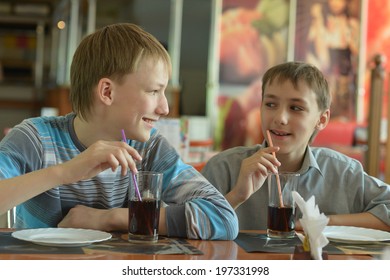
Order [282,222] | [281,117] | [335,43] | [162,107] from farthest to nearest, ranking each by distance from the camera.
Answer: [335,43] → [281,117] → [162,107] → [282,222]

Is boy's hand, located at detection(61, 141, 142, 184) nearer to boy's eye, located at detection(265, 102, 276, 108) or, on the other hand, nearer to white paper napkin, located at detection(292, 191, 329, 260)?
white paper napkin, located at detection(292, 191, 329, 260)

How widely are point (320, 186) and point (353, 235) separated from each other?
1.65 feet

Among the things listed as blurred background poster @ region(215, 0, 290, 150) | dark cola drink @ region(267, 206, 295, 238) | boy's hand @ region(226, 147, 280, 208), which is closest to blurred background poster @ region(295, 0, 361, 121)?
blurred background poster @ region(215, 0, 290, 150)

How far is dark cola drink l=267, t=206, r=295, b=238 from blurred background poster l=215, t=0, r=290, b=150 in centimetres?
694

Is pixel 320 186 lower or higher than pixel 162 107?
lower

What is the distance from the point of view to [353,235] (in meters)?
1.46

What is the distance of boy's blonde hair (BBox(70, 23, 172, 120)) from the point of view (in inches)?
61.6

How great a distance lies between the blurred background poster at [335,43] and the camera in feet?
27.8

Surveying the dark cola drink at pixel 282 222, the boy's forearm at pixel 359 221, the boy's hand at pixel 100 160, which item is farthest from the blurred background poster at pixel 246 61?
the boy's hand at pixel 100 160

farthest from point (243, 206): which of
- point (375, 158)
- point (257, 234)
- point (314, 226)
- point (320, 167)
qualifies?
point (375, 158)

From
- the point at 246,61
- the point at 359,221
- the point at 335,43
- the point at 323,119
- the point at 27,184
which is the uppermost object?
the point at 335,43

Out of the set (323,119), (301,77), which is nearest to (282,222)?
(301,77)

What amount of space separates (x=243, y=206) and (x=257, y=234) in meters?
0.48

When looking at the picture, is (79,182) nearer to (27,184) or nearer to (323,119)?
(27,184)
